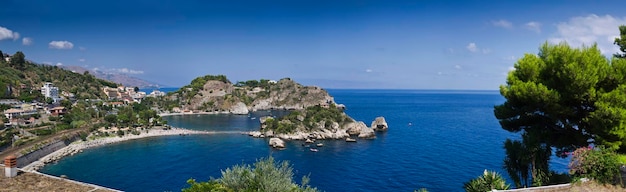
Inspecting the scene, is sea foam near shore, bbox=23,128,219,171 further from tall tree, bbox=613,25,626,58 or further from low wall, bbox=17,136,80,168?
tall tree, bbox=613,25,626,58

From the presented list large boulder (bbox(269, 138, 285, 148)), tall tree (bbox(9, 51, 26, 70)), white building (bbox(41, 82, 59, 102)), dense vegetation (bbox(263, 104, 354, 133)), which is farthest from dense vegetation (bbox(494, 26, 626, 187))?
tall tree (bbox(9, 51, 26, 70))

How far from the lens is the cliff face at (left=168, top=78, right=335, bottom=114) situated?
125 m

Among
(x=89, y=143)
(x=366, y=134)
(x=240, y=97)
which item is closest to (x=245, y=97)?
(x=240, y=97)

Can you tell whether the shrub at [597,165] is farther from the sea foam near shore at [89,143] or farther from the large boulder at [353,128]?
the large boulder at [353,128]

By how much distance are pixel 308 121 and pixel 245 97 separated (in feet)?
245

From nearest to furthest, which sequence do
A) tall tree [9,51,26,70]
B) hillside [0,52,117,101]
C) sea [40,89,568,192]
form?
sea [40,89,568,192] < hillside [0,52,117,101] < tall tree [9,51,26,70]

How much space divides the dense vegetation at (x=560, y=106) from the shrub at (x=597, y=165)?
1.08 metres

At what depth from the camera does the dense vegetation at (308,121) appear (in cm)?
6638

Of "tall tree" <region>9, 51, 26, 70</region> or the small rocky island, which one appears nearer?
"tall tree" <region>9, 51, 26, 70</region>

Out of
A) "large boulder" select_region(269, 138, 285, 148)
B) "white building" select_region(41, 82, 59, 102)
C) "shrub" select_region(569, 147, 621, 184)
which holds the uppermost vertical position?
"white building" select_region(41, 82, 59, 102)

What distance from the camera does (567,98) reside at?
42.6ft

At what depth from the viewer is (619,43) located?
1404 cm

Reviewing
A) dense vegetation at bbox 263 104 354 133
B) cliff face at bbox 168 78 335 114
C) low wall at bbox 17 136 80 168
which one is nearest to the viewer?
low wall at bbox 17 136 80 168

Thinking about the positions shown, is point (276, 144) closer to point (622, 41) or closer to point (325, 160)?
point (325, 160)
